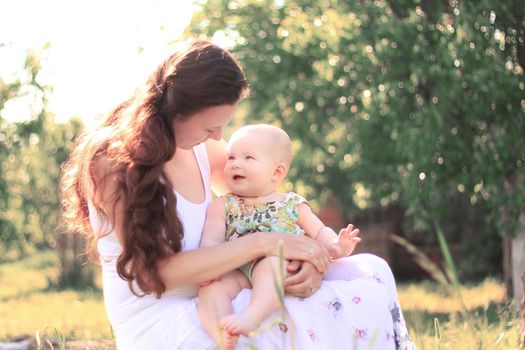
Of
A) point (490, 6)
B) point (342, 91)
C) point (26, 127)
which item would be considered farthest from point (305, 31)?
point (26, 127)

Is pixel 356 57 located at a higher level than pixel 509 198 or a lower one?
higher

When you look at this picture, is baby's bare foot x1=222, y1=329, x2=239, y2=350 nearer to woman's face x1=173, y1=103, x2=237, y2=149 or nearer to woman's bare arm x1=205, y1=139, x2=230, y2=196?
woman's face x1=173, y1=103, x2=237, y2=149

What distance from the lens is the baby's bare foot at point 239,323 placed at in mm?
2602

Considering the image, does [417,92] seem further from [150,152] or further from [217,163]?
[150,152]

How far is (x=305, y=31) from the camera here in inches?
400

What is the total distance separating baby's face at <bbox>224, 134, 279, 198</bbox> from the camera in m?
3.13

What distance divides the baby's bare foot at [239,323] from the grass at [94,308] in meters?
0.91

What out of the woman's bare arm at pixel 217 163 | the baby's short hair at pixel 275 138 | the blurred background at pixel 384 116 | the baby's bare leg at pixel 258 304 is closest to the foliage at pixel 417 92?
the blurred background at pixel 384 116

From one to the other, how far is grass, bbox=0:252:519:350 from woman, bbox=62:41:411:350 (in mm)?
451

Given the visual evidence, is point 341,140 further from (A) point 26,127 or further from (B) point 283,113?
(A) point 26,127

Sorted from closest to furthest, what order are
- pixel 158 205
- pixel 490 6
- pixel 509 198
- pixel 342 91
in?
pixel 158 205, pixel 490 6, pixel 509 198, pixel 342 91

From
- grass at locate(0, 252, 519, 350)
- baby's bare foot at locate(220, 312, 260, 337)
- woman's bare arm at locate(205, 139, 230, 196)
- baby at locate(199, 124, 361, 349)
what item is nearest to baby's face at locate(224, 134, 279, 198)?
baby at locate(199, 124, 361, 349)

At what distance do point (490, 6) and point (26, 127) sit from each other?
254 inches

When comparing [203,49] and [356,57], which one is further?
[356,57]
